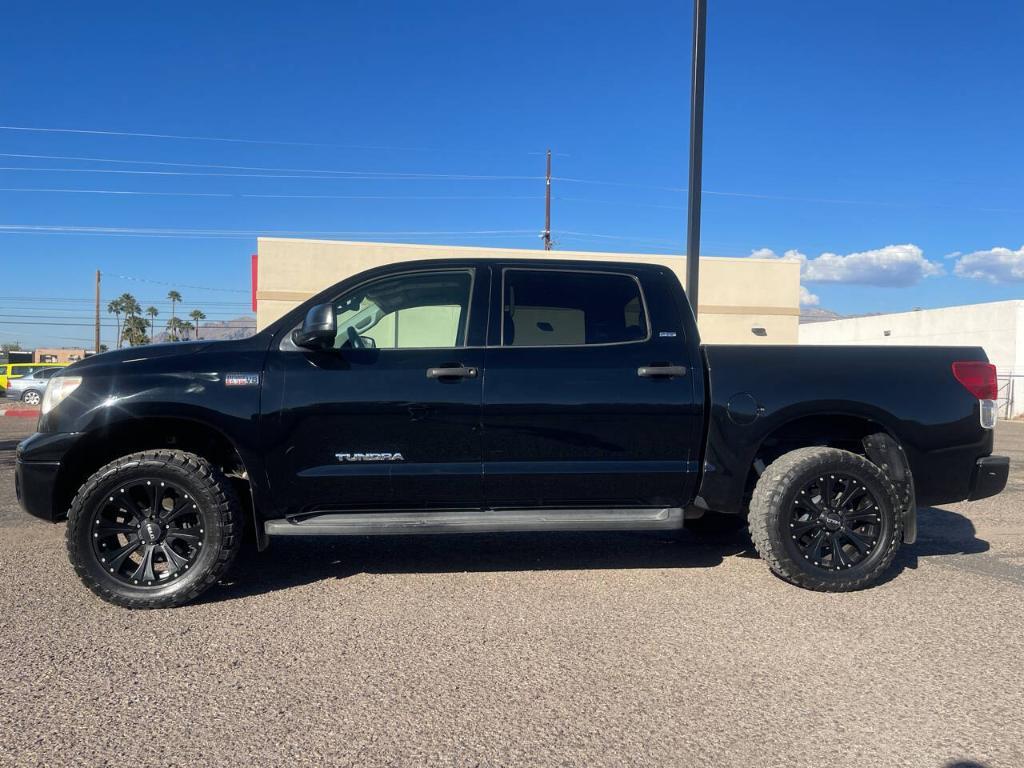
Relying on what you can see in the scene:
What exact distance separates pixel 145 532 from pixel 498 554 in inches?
89.7

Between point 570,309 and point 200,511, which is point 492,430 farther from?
point 200,511

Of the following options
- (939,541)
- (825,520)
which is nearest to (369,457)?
(825,520)

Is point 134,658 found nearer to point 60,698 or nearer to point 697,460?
point 60,698

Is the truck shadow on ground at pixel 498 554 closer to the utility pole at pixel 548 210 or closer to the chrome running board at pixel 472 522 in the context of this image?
the chrome running board at pixel 472 522

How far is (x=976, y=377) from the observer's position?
4.58 m

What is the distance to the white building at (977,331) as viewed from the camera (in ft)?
87.4

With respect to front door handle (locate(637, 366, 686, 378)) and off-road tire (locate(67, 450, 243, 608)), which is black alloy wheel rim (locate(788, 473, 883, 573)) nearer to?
front door handle (locate(637, 366, 686, 378))

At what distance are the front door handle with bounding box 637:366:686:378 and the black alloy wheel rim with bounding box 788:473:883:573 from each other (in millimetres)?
1025

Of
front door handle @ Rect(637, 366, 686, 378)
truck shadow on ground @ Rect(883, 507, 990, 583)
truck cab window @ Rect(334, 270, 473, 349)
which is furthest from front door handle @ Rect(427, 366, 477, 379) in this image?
truck shadow on ground @ Rect(883, 507, 990, 583)

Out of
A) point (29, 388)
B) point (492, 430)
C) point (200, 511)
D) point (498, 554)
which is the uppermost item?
point (492, 430)

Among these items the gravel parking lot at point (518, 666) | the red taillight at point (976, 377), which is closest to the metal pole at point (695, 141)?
the red taillight at point (976, 377)

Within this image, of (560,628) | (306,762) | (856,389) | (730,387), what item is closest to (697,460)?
(730,387)

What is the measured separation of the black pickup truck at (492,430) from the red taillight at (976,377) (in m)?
0.01

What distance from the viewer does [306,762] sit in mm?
2510
